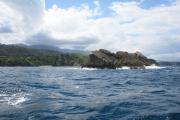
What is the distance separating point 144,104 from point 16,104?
28.3 feet

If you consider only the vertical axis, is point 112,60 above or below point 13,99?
above

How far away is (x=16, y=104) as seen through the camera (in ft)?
81.9

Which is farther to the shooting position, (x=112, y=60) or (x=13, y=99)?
(x=112, y=60)

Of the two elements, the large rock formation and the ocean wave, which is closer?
the ocean wave

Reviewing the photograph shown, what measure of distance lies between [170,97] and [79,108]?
23.6 feet

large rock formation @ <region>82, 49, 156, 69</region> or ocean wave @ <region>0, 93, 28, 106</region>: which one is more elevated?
large rock formation @ <region>82, 49, 156, 69</region>

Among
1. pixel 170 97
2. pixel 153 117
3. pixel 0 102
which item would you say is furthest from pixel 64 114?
pixel 170 97

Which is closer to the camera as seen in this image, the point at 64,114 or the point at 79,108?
the point at 64,114

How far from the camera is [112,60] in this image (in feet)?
486

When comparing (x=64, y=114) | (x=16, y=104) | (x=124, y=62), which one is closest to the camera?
(x=64, y=114)

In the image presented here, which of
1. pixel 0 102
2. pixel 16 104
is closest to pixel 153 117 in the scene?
pixel 16 104

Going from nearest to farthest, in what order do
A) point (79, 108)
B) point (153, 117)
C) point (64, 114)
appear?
1. point (153, 117)
2. point (64, 114)
3. point (79, 108)

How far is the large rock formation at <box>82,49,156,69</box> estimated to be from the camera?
5699 inches

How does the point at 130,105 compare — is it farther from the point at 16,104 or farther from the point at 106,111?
the point at 16,104
